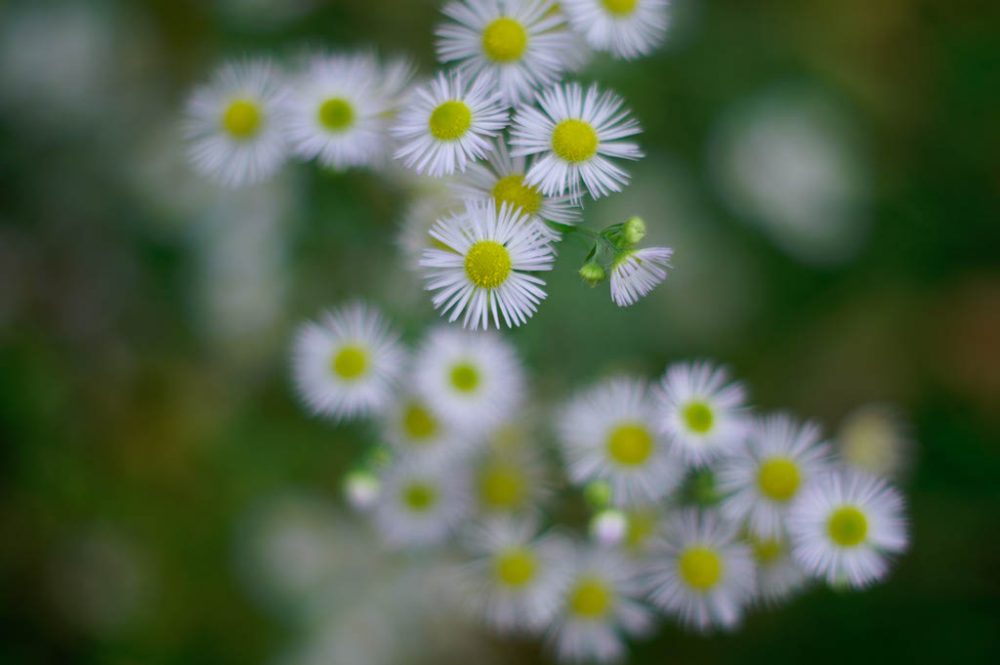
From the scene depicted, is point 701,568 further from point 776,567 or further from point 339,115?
point 339,115

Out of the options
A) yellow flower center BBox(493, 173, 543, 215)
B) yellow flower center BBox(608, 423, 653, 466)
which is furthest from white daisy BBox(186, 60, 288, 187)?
yellow flower center BBox(608, 423, 653, 466)

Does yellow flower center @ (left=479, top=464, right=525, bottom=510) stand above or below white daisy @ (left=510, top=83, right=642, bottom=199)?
below

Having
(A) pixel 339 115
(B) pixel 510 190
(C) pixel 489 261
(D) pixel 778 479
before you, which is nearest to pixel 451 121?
(B) pixel 510 190

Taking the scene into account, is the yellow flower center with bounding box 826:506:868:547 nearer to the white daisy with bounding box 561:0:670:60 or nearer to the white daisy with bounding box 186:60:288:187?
the white daisy with bounding box 561:0:670:60

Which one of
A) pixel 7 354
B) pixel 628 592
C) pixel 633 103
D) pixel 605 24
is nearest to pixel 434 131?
pixel 605 24

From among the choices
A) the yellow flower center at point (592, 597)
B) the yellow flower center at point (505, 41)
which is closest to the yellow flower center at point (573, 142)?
the yellow flower center at point (505, 41)

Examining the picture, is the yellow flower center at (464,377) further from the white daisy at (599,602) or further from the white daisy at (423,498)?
the white daisy at (599,602)
